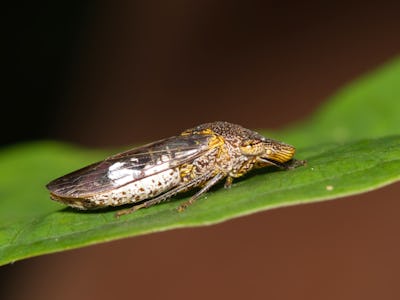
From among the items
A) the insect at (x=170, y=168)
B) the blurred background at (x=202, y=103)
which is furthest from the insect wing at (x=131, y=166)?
the blurred background at (x=202, y=103)

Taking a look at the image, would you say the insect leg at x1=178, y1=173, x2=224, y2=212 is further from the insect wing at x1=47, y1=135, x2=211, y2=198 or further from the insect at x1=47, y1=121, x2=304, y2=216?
the insect wing at x1=47, y1=135, x2=211, y2=198

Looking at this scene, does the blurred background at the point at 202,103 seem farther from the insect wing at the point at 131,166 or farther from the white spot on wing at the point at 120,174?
the white spot on wing at the point at 120,174

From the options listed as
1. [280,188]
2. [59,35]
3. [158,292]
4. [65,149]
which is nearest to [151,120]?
[59,35]

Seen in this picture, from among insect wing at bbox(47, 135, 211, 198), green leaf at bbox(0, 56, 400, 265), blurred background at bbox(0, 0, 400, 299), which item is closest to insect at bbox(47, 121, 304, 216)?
insect wing at bbox(47, 135, 211, 198)

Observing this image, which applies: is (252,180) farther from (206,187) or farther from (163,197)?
(163,197)

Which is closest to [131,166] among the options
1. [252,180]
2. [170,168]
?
[170,168]
